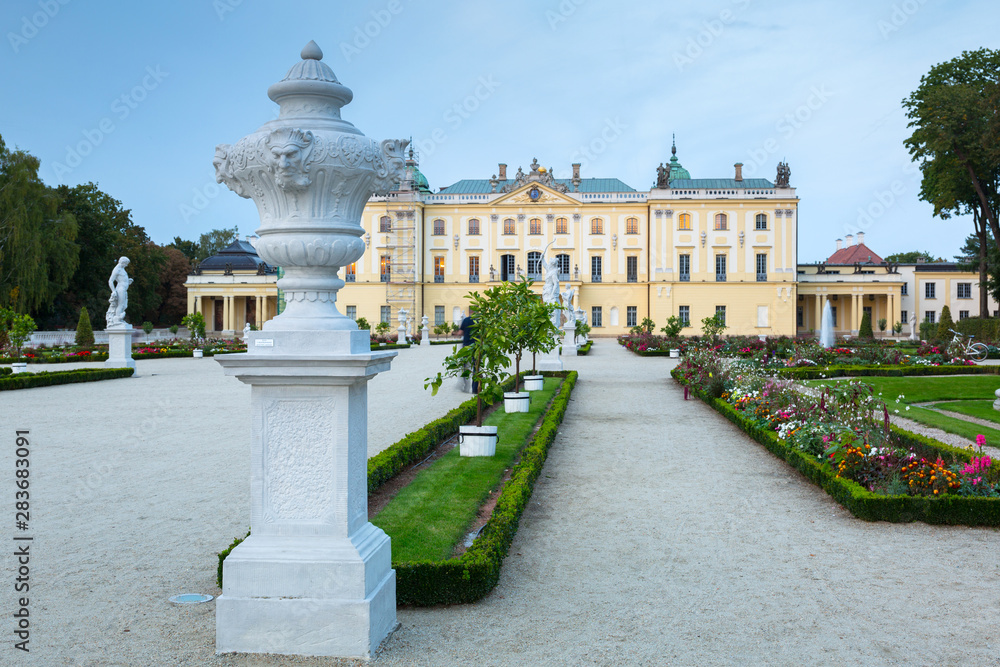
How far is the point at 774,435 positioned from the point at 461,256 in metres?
43.5

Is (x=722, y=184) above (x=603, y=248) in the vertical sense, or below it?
above

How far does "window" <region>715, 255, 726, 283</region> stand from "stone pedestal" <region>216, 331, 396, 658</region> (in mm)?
47799

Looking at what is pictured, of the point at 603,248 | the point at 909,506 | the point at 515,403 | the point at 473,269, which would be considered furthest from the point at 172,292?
the point at 909,506

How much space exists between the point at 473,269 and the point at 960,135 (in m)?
29.7

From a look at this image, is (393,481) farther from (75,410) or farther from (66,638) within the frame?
(75,410)

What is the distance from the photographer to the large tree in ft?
98.7

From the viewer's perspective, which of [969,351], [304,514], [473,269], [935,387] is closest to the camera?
[304,514]

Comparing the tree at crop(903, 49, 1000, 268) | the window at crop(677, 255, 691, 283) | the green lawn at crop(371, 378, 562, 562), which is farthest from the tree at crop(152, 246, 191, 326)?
A: the green lawn at crop(371, 378, 562, 562)

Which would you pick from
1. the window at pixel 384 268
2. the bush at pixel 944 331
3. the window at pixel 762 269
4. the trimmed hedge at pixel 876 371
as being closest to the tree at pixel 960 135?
the bush at pixel 944 331

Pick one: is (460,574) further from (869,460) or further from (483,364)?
(483,364)

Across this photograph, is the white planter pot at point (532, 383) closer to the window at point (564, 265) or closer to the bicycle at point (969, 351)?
the bicycle at point (969, 351)

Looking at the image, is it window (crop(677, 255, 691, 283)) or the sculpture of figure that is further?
window (crop(677, 255, 691, 283))

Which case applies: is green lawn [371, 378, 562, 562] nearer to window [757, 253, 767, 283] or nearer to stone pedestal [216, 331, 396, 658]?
stone pedestal [216, 331, 396, 658]

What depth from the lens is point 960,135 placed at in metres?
27.9
